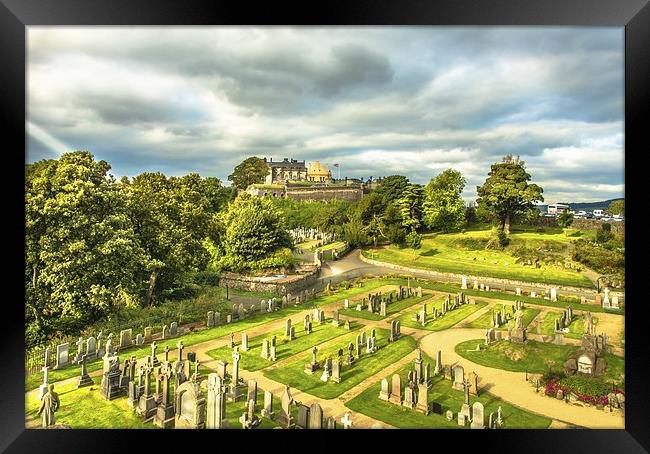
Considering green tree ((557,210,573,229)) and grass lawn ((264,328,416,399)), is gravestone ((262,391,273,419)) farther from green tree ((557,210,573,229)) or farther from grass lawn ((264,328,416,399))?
green tree ((557,210,573,229))

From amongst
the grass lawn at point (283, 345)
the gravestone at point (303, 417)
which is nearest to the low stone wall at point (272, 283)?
the grass lawn at point (283, 345)

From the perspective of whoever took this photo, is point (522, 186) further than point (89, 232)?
Yes

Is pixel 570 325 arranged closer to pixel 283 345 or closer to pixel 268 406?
pixel 283 345

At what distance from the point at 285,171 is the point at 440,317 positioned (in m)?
5.70

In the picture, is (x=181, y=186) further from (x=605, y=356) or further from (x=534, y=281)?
(x=605, y=356)

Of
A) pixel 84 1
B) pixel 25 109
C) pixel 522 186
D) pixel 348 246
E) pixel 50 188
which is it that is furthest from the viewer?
pixel 348 246

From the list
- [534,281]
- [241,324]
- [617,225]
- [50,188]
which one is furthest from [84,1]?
[617,225]

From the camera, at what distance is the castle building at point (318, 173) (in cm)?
917

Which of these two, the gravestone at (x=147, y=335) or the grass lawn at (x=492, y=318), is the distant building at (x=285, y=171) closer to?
the gravestone at (x=147, y=335)

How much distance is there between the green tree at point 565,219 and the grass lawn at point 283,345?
591 centimetres

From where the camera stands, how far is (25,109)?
6.92 metres

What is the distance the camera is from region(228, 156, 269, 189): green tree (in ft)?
28.6

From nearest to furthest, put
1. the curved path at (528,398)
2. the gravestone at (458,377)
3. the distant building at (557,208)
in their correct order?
1. the curved path at (528,398)
2. the gravestone at (458,377)
3. the distant building at (557,208)
